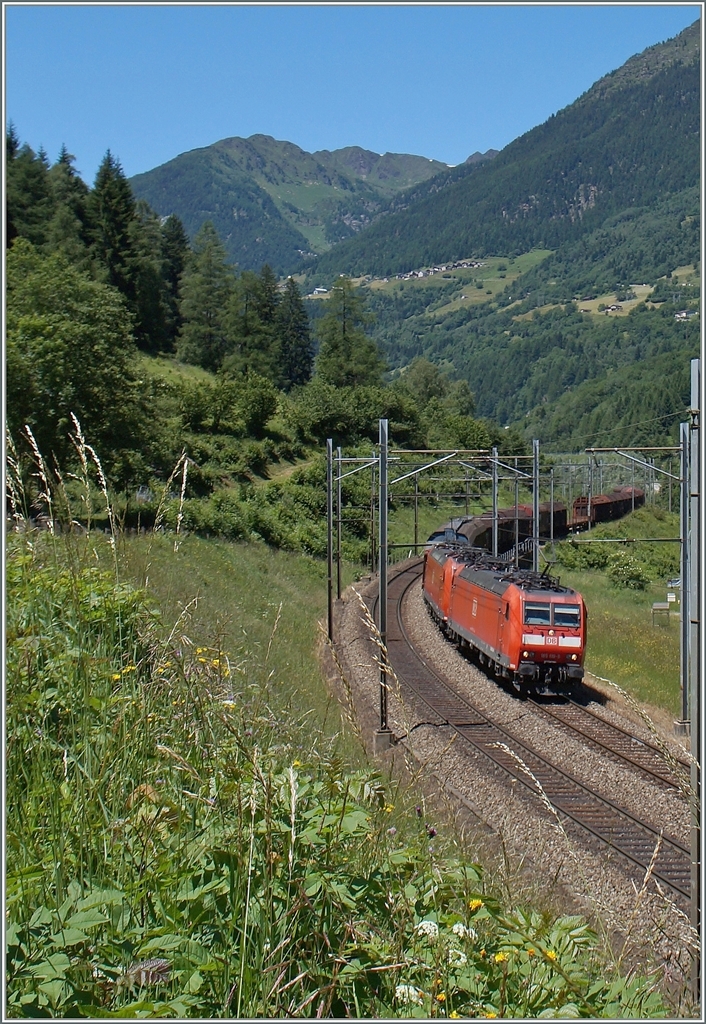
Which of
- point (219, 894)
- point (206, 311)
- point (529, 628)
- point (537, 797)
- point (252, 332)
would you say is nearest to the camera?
point (219, 894)

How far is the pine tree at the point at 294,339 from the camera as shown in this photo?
82.6m

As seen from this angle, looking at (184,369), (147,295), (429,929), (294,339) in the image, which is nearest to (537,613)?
(429,929)

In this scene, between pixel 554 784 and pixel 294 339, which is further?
pixel 294 339

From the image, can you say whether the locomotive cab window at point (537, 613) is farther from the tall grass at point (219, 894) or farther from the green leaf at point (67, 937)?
the green leaf at point (67, 937)

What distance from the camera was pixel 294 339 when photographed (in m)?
84.4

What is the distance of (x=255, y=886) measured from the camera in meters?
2.72

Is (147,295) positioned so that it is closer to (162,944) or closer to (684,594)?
(684,594)

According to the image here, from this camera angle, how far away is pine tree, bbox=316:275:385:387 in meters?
70.0

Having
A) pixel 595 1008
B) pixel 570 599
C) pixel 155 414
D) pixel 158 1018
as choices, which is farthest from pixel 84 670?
pixel 155 414

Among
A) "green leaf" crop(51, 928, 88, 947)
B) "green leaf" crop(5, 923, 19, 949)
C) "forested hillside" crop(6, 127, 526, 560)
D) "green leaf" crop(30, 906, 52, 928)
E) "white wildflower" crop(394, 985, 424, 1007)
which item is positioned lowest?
"white wildflower" crop(394, 985, 424, 1007)

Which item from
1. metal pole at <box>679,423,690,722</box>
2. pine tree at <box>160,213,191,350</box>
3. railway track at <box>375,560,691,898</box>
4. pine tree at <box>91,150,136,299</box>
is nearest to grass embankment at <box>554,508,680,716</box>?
metal pole at <box>679,423,690,722</box>

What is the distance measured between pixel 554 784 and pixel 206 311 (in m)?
57.7

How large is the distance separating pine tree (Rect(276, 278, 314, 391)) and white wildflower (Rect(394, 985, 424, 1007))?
260 feet

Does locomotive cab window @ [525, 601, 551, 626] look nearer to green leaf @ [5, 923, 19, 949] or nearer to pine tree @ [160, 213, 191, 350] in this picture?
green leaf @ [5, 923, 19, 949]
